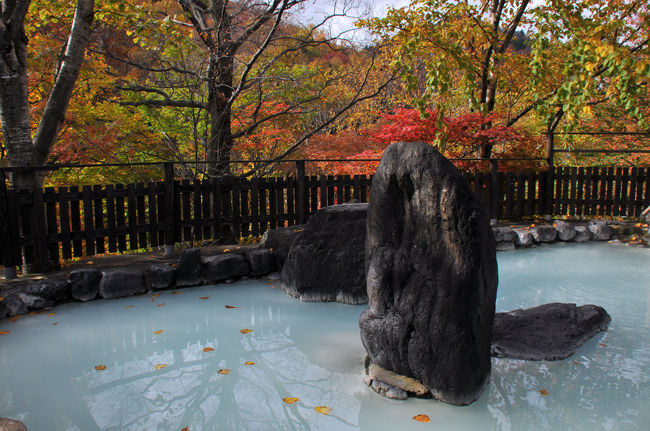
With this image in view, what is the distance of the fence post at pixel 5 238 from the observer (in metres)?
5.41

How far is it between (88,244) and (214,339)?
9.88 feet

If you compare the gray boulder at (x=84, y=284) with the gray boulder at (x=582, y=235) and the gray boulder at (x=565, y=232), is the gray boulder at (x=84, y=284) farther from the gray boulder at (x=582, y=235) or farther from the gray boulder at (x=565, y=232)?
the gray boulder at (x=582, y=235)

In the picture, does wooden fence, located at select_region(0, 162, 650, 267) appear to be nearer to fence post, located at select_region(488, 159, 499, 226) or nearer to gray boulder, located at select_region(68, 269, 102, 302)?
fence post, located at select_region(488, 159, 499, 226)

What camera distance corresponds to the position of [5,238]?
5457 mm

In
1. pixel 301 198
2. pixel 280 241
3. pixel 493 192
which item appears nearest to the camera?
pixel 280 241

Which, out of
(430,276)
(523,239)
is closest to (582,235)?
(523,239)

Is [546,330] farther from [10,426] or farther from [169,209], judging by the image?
[169,209]

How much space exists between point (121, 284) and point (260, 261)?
171cm

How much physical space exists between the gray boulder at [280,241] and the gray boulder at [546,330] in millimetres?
2947

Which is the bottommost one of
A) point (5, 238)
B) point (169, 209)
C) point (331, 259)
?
point (331, 259)

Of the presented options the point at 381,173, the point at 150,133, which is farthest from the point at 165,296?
the point at 150,133

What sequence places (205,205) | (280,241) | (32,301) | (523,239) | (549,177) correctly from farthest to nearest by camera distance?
(549,177), (523,239), (205,205), (280,241), (32,301)

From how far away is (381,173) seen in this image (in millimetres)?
3342

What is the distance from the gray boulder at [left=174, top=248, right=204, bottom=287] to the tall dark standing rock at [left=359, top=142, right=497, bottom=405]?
310cm
